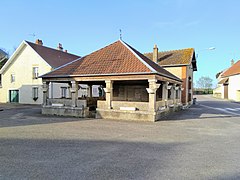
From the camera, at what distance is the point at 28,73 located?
2384 centimetres

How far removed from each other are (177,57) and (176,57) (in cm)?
13

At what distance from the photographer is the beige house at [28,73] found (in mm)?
22906

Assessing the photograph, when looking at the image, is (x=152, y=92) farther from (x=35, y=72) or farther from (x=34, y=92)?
(x=35, y=72)

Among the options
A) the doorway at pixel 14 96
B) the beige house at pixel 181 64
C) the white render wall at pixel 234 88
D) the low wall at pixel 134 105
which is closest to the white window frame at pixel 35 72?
the doorway at pixel 14 96

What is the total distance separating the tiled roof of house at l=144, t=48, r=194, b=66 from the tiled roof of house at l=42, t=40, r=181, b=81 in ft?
26.8

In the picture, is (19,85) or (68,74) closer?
(68,74)

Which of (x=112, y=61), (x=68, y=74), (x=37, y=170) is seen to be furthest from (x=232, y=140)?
(x=68, y=74)

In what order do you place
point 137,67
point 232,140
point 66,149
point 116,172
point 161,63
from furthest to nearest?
point 161,63, point 137,67, point 232,140, point 66,149, point 116,172

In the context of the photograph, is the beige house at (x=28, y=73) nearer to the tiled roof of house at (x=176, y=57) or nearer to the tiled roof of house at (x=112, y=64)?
the tiled roof of house at (x=112, y=64)

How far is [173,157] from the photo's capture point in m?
5.19

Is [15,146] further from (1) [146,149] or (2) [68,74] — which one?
(2) [68,74]

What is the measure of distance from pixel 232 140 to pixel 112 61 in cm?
847

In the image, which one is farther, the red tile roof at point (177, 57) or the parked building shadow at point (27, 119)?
the red tile roof at point (177, 57)

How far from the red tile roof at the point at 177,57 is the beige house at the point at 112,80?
7177 mm
